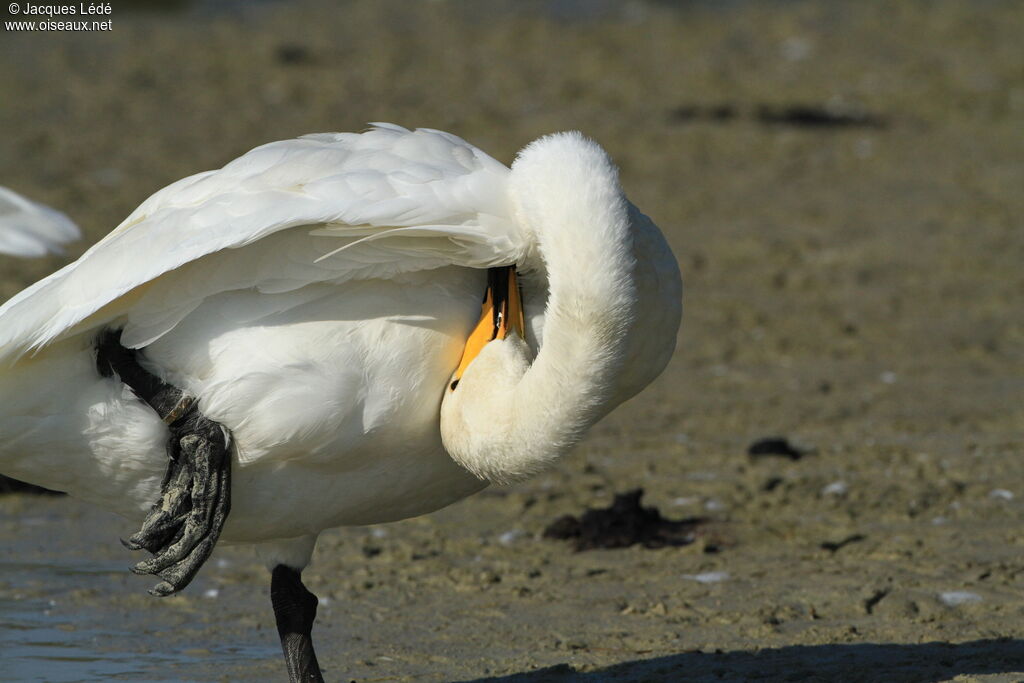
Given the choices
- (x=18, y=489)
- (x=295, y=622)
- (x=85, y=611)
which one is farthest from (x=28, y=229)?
(x=18, y=489)

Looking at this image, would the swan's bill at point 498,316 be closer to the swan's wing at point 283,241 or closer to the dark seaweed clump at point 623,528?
the swan's wing at point 283,241

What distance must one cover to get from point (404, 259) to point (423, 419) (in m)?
0.48

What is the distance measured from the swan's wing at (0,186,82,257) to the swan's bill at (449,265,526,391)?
1.39 m

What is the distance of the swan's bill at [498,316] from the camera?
4555 mm

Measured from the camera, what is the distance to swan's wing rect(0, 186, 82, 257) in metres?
4.86

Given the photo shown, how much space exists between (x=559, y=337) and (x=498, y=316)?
1.39 ft

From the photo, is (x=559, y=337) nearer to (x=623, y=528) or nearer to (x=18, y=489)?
(x=623, y=528)

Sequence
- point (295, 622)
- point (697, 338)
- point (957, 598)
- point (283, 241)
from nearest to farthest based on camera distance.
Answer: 1. point (283, 241)
2. point (295, 622)
3. point (957, 598)
4. point (697, 338)

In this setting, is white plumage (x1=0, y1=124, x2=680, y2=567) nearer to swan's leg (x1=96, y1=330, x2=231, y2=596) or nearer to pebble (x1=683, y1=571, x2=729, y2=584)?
swan's leg (x1=96, y1=330, x2=231, y2=596)

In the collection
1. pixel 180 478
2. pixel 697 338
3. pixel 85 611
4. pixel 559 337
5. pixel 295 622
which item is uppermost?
pixel 559 337

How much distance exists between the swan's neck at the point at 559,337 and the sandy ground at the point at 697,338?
1368mm

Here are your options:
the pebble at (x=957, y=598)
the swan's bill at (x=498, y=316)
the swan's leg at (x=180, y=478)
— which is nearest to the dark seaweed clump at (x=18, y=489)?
the swan's leg at (x=180, y=478)

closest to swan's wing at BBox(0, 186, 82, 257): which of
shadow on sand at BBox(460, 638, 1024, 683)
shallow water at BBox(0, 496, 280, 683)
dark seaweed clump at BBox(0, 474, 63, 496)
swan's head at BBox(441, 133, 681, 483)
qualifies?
swan's head at BBox(441, 133, 681, 483)

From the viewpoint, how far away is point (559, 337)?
418 cm
